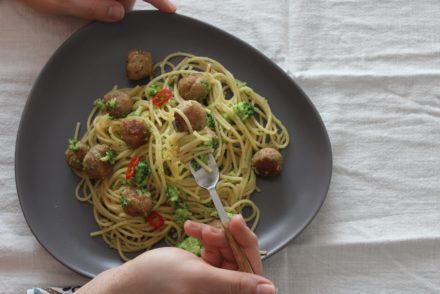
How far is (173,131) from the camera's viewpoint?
9.07ft

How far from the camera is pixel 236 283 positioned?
1.99m

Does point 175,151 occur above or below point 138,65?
below

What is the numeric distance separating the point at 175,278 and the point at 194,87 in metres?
1.04

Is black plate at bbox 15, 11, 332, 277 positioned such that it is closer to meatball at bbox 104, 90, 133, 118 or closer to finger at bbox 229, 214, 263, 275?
meatball at bbox 104, 90, 133, 118

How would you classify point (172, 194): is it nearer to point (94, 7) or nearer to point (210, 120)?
point (210, 120)

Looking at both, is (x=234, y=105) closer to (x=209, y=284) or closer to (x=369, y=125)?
(x=369, y=125)

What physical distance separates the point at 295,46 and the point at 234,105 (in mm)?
576

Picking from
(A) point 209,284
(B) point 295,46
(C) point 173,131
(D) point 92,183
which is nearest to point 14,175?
(D) point 92,183

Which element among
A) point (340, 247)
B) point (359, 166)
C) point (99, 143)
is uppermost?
point (99, 143)

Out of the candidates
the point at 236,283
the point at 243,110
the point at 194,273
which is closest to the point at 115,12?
the point at 243,110

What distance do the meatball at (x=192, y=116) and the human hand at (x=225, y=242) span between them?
54 centimetres

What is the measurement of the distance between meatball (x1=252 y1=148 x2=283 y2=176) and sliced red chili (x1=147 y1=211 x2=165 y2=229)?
0.51 m

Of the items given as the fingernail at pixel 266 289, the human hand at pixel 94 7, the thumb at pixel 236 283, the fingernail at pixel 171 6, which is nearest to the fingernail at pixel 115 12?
the human hand at pixel 94 7

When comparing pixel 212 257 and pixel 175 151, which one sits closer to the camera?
pixel 212 257
